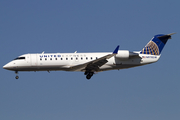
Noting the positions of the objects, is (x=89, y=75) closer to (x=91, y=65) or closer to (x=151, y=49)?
(x=91, y=65)

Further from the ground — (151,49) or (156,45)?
(156,45)

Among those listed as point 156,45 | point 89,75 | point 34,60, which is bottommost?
point 89,75

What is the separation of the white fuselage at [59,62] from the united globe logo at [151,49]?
1436 mm

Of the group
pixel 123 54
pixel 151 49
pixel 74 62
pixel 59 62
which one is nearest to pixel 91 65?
pixel 74 62

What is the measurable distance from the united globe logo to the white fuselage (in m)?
1.44

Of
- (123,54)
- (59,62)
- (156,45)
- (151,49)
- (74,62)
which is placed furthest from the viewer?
(156,45)

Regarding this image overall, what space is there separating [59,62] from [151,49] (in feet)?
33.5

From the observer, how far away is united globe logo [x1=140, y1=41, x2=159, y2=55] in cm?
3006

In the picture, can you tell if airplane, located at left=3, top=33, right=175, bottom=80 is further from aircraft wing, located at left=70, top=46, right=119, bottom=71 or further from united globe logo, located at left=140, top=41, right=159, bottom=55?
united globe logo, located at left=140, top=41, right=159, bottom=55

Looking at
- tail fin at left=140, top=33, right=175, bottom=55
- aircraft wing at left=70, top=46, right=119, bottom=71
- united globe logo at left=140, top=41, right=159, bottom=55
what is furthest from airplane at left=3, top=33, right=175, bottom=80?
tail fin at left=140, top=33, right=175, bottom=55

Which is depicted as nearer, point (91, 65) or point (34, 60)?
point (91, 65)

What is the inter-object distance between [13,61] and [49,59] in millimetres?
3933

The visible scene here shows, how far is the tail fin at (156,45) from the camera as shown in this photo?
30.2 meters

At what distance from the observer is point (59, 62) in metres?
28.3
